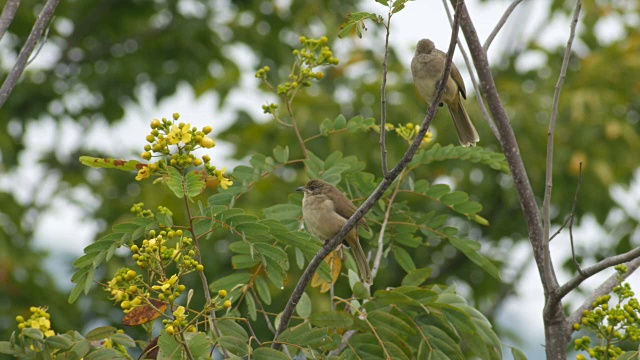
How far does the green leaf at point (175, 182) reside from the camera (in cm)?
321

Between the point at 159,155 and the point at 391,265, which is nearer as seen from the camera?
the point at 159,155

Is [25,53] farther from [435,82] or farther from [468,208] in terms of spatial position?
[468,208]

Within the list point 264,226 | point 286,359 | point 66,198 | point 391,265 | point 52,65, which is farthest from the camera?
point 52,65

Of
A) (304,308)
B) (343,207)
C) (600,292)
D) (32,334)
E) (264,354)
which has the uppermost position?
(600,292)

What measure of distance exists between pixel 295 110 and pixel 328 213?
4.23 meters

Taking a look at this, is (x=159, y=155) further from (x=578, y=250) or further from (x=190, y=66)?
(x=190, y=66)

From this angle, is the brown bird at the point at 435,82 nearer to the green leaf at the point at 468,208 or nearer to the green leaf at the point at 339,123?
the green leaf at the point at 468,208

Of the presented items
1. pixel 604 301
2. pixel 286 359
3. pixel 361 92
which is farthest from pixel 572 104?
pixel 286 359

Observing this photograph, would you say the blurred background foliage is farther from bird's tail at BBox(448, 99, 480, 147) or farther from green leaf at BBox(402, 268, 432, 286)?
green leaf at BBox(402, 268, 432, 286)

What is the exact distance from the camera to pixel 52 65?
38.1ft

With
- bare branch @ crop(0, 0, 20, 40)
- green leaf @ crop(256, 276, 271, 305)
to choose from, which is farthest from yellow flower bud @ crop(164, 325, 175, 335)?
bare branch @ crop(0, 0, 20, 40)

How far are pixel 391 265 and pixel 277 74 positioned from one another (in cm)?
333

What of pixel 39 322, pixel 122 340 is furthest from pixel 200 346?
pixel 39 322

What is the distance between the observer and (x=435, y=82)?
502 cm
